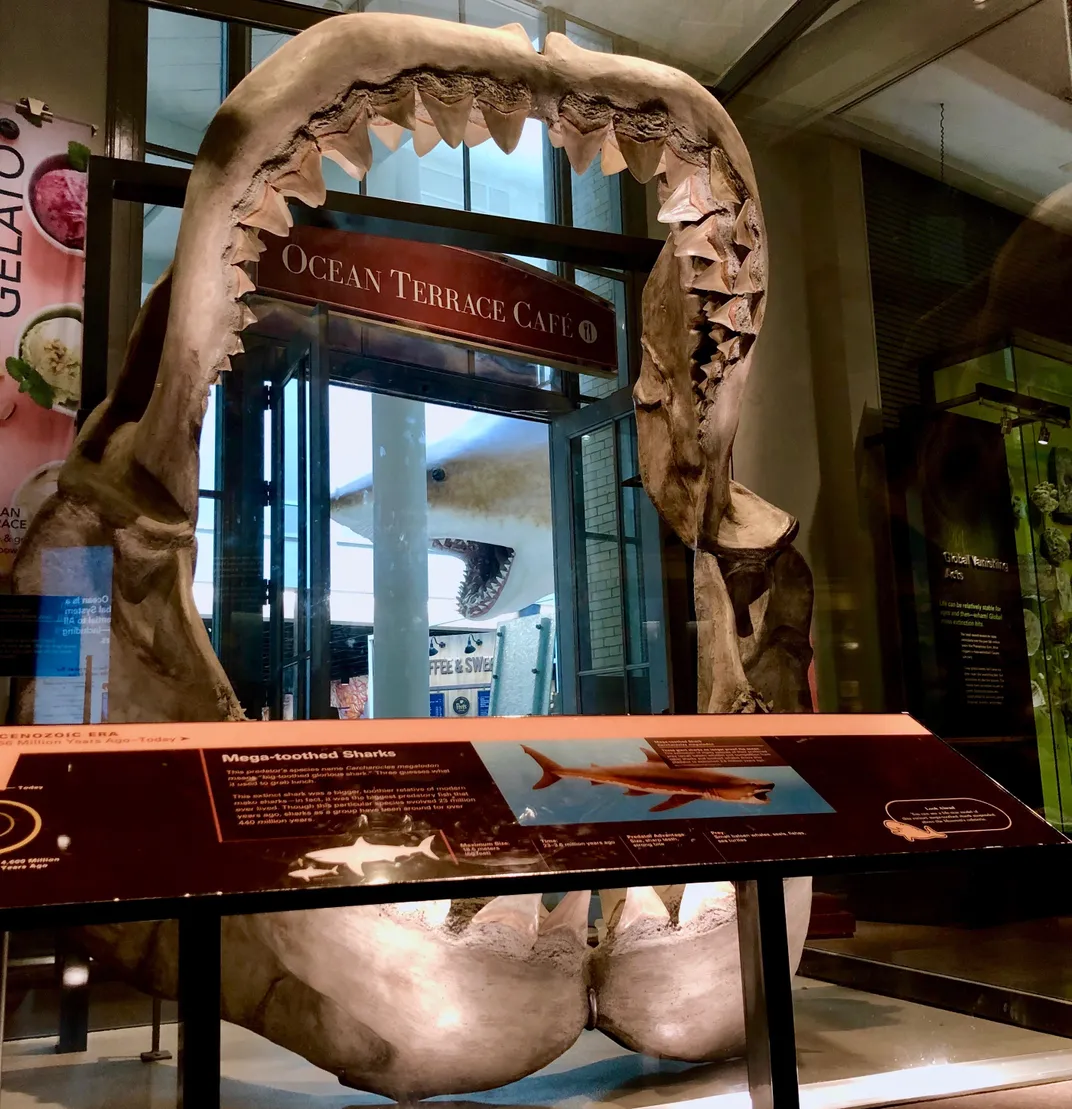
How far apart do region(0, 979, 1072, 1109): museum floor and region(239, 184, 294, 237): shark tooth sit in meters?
1.00

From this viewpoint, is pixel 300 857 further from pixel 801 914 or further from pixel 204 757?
pixel 801 914

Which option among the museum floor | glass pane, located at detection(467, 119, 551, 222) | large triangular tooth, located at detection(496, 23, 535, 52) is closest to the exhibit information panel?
the museum floor

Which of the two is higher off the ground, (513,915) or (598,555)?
(598,555)

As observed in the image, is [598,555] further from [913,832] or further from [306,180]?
[913,832]

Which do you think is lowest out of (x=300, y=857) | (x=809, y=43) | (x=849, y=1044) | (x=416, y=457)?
(x=849, y=1044)

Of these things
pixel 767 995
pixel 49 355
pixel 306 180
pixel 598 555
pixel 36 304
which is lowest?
pixel 767 995

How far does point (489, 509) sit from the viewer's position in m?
2.52

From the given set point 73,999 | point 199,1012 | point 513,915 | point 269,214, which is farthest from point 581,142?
point 73,999

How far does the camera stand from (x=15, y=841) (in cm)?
71

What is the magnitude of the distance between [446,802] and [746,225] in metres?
0.94

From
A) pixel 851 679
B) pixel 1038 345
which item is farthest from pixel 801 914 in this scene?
pixel 1038 345

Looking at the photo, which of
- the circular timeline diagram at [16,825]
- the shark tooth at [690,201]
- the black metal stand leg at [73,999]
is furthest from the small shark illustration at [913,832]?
the black metal stand leg at [73,999]

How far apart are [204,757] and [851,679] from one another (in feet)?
7.78

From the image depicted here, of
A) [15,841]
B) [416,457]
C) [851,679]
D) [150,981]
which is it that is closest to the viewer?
[15,841]
